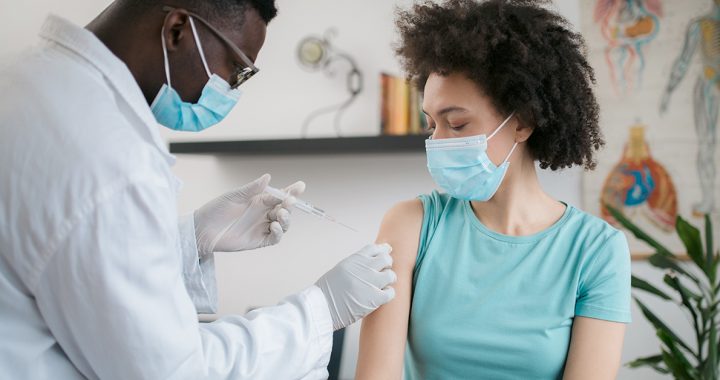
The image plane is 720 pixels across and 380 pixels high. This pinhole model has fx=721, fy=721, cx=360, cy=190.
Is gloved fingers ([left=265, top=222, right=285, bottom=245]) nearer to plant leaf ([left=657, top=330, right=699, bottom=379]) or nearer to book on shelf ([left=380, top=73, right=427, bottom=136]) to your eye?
plant leaf ([left=657, top=330, right=699, bottom=379])

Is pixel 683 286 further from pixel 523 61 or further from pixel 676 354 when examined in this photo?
pixel 523 61

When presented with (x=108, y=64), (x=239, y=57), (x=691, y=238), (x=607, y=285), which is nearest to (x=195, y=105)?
(x=239, y=57)

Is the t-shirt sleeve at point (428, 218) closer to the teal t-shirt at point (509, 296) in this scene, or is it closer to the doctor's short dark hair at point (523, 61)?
the teal t-shirt at point (509, 296)

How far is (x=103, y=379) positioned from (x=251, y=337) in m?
0.23

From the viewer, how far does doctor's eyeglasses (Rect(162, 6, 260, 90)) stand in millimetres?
1076

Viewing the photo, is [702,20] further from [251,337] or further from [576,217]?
[251,337]

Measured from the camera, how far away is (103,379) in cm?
94

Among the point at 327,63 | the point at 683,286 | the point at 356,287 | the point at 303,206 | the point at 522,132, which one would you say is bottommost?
the point at 683,286

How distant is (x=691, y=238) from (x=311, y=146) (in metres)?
1.58

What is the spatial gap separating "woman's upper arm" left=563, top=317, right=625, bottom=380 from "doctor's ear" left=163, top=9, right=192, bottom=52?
0.89 m

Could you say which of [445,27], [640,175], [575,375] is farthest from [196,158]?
[575,375]

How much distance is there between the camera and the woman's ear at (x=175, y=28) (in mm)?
1043

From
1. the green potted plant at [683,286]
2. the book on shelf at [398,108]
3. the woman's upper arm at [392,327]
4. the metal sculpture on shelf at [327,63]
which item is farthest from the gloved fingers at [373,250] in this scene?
the metal sculpture on shelf at [327,63]

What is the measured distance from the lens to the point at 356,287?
1.28 metres
